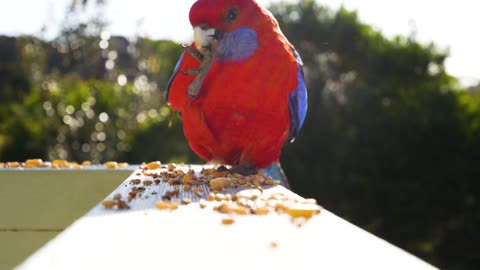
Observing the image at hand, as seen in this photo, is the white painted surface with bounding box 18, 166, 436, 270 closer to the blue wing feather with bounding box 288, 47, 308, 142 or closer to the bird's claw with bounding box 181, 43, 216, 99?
the bird's claw with bounding box 181, 43, 216, 99

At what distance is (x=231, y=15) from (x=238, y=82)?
24 centimetres

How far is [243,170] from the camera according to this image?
1714mm

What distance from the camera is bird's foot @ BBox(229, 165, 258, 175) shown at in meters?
1.69

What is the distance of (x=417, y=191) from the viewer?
4.60 meters

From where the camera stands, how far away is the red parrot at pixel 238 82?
5.66ft

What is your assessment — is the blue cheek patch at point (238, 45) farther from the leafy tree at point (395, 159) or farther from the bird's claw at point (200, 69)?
the leafy tree at point (395, 159)

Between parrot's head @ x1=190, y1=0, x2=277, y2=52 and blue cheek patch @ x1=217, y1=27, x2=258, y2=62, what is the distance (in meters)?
0.03

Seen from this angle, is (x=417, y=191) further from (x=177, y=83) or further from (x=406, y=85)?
(x=177, y=83)

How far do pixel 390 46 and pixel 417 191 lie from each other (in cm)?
157

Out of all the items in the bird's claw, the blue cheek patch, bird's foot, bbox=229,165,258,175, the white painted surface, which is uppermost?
Answer: the blue cheek patch

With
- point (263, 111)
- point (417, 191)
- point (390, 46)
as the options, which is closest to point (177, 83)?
point (263, 111)

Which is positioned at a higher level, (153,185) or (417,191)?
(153,185)

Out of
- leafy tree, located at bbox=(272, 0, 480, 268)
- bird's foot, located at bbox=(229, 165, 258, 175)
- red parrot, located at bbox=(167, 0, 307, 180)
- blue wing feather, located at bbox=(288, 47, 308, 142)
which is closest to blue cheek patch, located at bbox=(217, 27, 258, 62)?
red parrot, located at bbox=(167, 0, 307, 180)

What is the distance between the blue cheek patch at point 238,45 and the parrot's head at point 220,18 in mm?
27
